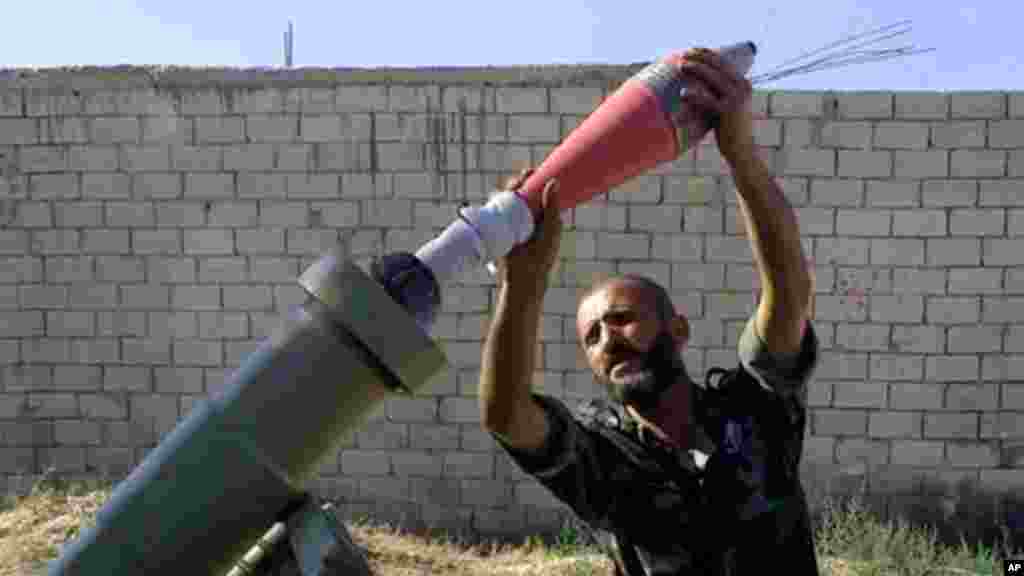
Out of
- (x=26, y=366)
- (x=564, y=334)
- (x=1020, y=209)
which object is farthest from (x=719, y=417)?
(x=26, y=366)

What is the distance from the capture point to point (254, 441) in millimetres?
1025

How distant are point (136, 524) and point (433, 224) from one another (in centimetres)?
416

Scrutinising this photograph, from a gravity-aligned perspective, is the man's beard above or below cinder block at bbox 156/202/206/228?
below

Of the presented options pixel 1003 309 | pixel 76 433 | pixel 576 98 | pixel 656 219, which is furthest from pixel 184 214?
pixel 1003 309

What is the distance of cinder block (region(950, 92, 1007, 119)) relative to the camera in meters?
4.92

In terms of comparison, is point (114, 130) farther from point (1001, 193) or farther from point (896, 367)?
point (1001, 193)

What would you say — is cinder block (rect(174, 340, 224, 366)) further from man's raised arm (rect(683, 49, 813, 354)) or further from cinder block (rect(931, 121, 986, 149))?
man's raised arm (rect(683, 49, 813, 354))

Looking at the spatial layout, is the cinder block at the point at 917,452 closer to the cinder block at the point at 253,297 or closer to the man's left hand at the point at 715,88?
the cinder block at the point at 253,297

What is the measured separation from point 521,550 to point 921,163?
99.1 inches

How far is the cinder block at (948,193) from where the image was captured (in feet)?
16.3

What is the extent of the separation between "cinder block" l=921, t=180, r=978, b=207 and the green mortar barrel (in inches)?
173

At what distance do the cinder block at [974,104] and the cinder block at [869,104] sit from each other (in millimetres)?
280

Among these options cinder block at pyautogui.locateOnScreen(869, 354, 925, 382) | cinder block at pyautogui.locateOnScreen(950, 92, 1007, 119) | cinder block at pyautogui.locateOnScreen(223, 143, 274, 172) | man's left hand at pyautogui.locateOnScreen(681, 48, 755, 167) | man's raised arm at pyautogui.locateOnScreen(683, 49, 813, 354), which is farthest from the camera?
cinder block at pyautogui.locateOnScreen(223, 143, 274, 172)

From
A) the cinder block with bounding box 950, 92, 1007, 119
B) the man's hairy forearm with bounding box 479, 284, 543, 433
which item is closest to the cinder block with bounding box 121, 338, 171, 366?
the cinder block with bounding box 950, 92, 1007, 119
